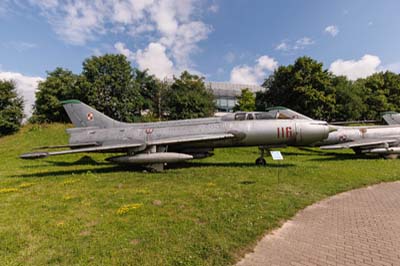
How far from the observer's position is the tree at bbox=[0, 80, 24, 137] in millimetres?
24016

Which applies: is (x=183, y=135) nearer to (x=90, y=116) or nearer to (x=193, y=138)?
(x=193, y=138)

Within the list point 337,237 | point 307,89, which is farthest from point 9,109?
point 307,89

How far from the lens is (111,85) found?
32750mm

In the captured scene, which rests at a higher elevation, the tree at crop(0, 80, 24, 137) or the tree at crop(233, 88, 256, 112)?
the tree at crop(233, 88, 256, 112)

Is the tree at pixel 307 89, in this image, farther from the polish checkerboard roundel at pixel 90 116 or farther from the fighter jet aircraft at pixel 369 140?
the polish checkerboard roundel at pixel 90 116

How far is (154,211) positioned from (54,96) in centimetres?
3514

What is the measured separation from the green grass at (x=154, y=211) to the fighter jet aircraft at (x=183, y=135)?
105cm

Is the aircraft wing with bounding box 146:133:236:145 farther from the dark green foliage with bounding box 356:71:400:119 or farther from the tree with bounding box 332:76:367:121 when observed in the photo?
the dark green foliage with bounding box 356:71:400:119

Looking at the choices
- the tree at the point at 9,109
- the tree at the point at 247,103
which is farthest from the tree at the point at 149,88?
the tree at the point at 9,109

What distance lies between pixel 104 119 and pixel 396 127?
20.0 metres

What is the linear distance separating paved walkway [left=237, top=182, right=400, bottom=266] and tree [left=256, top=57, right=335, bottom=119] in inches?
1082

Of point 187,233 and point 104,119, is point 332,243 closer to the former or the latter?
point 187,233

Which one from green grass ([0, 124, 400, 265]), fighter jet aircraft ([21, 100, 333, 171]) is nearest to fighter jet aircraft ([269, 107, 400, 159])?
fighter jet aircraft ([21, 100, 333, 171])

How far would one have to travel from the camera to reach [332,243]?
4.07 m
